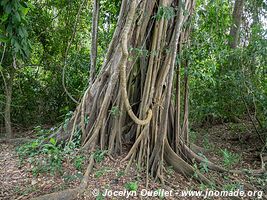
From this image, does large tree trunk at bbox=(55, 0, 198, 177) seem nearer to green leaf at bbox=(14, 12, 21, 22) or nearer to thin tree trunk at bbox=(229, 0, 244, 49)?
green leaf at bbox=(14, 12, 21, 22)

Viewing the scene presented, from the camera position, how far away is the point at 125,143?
3406mm

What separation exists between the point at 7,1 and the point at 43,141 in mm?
1760

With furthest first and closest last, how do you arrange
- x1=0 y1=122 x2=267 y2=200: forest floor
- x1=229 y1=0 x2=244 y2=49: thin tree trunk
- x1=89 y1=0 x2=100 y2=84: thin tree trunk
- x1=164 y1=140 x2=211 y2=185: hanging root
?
x1=229 y1=0 x2=244 y2=49: thin tree trunk
x1=89 y1=0 x2=100 y2=84: thin tree trunk
x1=164 y1=140 x2=211 y2=185: hanging root
x1=0 y1=122 x2=267 y2=200: forest floor

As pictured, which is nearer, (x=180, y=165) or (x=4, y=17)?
(x=4, y=17)

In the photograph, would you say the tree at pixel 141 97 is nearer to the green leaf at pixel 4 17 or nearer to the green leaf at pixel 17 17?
the green leaf at pixel 17 17

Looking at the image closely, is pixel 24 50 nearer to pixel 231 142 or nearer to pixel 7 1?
pixel 7 1

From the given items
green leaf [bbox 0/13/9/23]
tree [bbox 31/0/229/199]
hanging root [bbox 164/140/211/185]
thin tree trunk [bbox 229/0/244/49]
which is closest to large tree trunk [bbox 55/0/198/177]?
tree [bbox 31/0/229/199]

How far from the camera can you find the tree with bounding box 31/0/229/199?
3.13m

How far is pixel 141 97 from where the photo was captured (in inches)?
131

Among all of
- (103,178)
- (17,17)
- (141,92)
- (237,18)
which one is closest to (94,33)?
(141,92)

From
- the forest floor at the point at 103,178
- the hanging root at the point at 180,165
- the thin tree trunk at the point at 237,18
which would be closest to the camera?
the forest floor at the point at 103,178

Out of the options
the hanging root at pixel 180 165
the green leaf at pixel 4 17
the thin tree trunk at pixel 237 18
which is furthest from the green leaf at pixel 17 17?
the thin tree trunk at pixel 237 18

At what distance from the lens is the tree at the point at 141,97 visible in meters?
3.13

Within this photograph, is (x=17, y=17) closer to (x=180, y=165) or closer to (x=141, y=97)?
(x=141, y=97)
